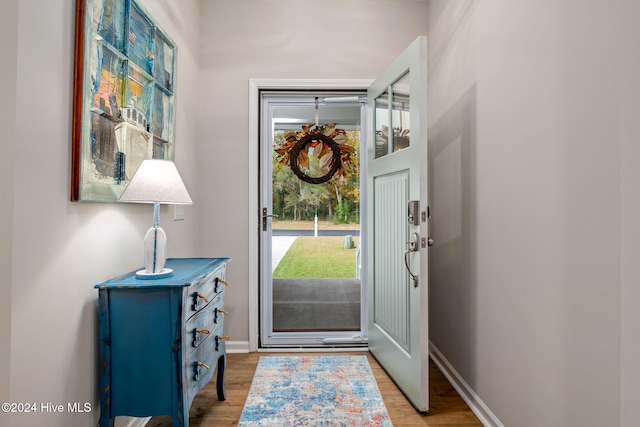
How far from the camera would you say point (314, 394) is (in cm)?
208

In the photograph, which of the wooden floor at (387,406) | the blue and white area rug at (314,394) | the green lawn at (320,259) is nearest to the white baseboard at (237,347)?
the blue and white area rug at (314,394)

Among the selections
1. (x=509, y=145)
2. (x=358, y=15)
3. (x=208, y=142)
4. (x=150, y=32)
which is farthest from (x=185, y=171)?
(x=509, y=145)

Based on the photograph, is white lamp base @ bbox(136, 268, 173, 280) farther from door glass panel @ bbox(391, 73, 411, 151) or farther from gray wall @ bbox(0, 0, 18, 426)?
door glass panel @ bbox(391, 73, 411, 151)

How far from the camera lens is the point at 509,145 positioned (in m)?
1.60

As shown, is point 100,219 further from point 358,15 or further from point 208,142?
point 358,15

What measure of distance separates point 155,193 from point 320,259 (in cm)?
175

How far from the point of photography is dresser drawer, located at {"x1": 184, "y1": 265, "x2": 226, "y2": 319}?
148 centimetres

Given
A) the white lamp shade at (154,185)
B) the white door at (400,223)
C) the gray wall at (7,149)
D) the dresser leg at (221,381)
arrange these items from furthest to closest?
the dresser leg at (221,381) < the white door at (400,223) < the white lamp shade at (154,185) < the gray wall at (7,149)

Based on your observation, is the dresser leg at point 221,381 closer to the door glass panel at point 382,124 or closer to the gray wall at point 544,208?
the gray wall at point 544,208

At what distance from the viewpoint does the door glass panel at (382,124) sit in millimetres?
2381

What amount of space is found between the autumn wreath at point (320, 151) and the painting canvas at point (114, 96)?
43.1 inches

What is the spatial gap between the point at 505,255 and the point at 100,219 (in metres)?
1.80

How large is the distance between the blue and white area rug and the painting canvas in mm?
1358

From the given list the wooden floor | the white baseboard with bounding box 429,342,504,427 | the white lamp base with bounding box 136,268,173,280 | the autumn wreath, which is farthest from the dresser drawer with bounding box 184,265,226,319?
the white baseboard with bounding box 429,342,504,427
